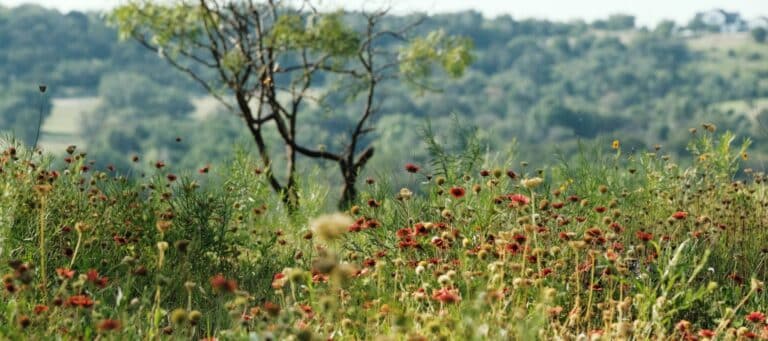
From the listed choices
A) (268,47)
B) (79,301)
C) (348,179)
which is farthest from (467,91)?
(79,301)

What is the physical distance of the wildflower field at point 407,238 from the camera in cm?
319

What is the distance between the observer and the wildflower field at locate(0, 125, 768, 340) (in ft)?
10.5

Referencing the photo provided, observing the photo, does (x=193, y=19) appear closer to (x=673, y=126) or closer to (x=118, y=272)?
(x=118, y=272)

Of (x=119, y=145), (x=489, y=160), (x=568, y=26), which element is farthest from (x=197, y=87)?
(x=489, y=160)

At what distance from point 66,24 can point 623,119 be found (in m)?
41.7

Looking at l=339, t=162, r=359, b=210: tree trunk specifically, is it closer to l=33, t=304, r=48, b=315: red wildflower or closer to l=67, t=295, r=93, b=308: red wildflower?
l=33, t=304, r=48, b=315: red wildflower

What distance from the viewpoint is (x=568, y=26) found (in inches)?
3632

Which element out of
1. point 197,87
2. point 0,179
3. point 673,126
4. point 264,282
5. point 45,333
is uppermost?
point 0,179

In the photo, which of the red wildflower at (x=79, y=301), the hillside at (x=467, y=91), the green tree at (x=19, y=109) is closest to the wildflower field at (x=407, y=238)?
the red wildflower at (x=79, y=301)

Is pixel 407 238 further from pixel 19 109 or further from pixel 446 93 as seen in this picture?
pixel 19 109

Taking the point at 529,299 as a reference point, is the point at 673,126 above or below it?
below

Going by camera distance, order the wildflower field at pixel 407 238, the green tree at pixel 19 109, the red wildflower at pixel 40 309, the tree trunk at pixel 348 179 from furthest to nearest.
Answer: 1. the green tree at pixel 19 109
2. the tree trunk at pixel 348 179
3. the wildflower field at pixel 407 238
4. the red wildflower at pixel 40 309

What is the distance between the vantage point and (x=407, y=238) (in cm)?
348

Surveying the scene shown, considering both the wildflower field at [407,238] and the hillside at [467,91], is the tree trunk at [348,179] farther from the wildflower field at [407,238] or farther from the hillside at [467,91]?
the hillside at [467,91]
